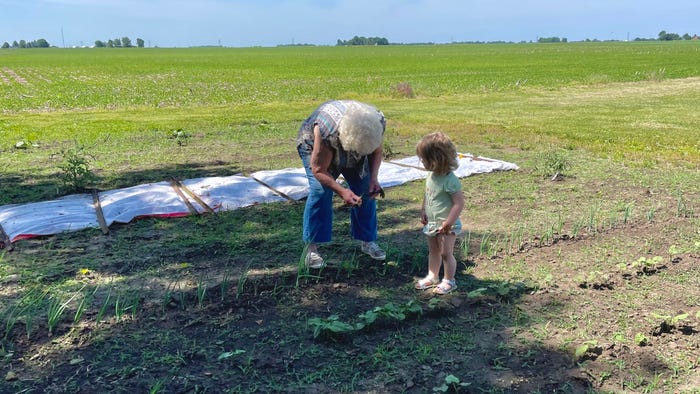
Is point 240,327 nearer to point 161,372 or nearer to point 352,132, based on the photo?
point 161,372

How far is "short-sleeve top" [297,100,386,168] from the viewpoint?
397 centimetres

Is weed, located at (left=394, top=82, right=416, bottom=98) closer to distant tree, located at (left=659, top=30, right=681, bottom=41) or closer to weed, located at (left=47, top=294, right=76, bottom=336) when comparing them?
weed, located at (left=47, top=294, right=76, bottom=336)

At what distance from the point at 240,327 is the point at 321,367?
68 cm

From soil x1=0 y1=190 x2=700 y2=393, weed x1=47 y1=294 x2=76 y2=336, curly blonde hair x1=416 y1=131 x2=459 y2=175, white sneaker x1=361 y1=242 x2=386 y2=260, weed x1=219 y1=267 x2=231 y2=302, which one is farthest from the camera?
white sneaker x1=361 y1=242 x2=386 y2=260

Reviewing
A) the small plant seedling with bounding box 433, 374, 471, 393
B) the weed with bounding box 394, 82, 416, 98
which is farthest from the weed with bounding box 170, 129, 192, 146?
the weed with bounding box 394, 82, 416, 98

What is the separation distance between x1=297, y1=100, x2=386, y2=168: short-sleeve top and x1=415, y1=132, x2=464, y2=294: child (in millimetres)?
401

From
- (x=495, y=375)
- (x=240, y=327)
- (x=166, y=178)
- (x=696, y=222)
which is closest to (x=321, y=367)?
(x=240, y=327)

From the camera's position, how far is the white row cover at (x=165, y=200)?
564 cm

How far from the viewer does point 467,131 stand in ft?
37.6

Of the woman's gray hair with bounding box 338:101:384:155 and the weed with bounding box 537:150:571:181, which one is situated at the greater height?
the woman's gray hair with bounding box 338:101:384:155

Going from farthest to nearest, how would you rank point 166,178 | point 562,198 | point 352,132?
1. point 166,178
2. point 562,198
3. point 352,132

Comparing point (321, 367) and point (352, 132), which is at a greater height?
point (352, 132)

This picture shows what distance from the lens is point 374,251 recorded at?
4574 millimetres

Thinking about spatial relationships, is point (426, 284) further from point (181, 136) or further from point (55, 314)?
point (181, 136)
